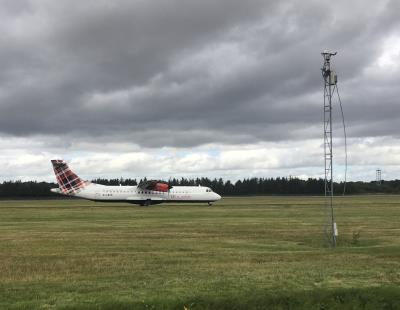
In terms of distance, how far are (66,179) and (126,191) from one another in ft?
28.1

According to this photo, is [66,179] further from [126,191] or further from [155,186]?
[155,186]

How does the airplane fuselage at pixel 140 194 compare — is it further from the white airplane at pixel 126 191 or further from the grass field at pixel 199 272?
the grass field at pixel 199 272

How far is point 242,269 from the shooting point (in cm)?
1537

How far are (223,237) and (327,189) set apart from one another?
531cm

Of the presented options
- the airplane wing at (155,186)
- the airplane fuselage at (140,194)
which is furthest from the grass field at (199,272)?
the airplane fuselage at (140,194)

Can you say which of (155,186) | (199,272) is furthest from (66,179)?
(199,272)

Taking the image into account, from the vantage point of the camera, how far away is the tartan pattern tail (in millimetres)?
76250

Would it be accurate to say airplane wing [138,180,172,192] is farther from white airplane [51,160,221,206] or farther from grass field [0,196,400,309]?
grass field [0,196,400,309]

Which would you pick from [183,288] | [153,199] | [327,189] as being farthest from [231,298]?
[153,199]

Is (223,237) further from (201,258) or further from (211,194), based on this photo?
(211,194)

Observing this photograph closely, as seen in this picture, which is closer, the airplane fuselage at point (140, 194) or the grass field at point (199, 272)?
the grass field at point (199, 272)

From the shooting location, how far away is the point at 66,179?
252 ft

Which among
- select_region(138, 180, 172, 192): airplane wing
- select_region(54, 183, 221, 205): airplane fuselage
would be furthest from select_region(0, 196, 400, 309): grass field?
select_region(54, 183, 221, 205): airplane fuselage

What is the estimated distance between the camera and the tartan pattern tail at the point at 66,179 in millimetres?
76250
